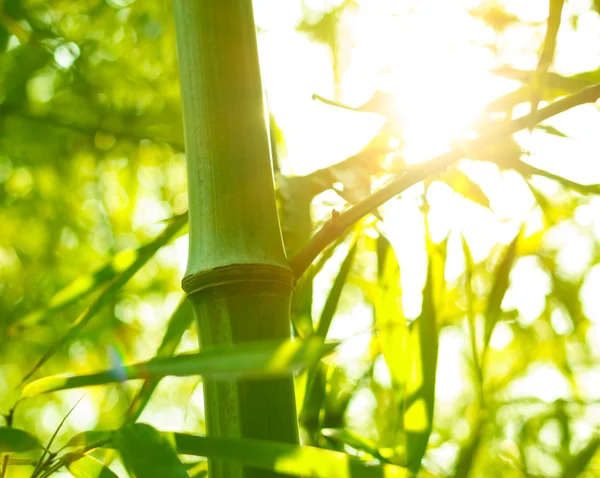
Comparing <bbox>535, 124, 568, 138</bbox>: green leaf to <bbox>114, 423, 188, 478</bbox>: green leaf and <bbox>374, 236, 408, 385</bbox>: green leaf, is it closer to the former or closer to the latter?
<bbox>374, 236, 408, 385</bbox>: green leaf

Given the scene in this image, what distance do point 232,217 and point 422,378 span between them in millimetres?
259

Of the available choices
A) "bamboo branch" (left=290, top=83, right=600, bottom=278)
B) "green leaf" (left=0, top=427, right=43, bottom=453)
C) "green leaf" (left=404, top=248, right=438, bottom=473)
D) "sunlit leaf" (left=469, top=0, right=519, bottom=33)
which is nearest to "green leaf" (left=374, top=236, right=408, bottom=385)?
"green leaf" (left=404, top=248, right=438, bottom=473)

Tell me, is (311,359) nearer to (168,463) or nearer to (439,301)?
(168,463)

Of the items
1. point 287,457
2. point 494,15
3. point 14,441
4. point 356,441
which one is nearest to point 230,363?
point 287,457

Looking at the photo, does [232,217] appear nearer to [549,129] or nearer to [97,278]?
[97,278]

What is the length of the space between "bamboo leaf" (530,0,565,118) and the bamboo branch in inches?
1.8

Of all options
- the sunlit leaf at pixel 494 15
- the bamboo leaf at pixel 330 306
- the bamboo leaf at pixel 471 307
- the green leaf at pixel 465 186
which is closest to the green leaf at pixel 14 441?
the bamboo leaf at pixel 330 306

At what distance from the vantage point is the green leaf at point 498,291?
79cm

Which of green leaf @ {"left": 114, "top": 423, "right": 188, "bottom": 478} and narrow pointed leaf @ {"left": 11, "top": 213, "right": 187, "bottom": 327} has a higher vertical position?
narrow pointed leaf @ {"left": 11, "top": 213, "right": 187, "bottom": 327}

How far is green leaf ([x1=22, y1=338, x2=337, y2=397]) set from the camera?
1.31 ft

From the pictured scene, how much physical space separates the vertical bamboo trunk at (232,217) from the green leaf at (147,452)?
3 cm

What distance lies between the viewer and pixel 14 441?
0.49 meters

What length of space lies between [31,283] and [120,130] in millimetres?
512

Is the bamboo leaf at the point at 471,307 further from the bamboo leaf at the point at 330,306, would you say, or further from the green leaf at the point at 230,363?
the green leaf at the point at 230,363
